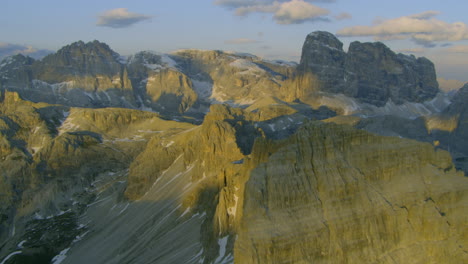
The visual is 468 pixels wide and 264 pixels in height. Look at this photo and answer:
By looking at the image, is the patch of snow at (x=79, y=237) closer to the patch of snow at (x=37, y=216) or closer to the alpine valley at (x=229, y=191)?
the alpine valley at (x=229, y=191)

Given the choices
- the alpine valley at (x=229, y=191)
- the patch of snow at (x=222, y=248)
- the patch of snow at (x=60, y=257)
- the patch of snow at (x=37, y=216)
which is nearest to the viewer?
the alpine valley at (x=229, y=191)

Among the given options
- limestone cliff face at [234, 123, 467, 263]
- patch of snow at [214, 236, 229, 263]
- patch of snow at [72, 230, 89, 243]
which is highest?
limestone cliff face at [234, 123, 467, 263]

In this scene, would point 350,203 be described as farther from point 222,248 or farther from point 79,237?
point 79,237

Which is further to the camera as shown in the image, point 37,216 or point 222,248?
point 37,216

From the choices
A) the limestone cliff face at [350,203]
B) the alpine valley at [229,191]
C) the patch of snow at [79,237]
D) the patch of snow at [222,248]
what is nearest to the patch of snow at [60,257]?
the alpine valley at [229,191]

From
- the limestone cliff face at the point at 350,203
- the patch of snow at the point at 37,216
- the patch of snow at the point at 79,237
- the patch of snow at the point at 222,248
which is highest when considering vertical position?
the limestone cliff face at the point at 350,203

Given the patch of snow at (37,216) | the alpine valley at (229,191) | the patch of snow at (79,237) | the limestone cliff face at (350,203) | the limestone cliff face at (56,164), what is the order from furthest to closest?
the patch of snow at (37,216) → the limestone cliff face at (56,164) → the patch of snow at (79,237) → the alpine valley at (229,191) → the limestone cliff face at (350,203)

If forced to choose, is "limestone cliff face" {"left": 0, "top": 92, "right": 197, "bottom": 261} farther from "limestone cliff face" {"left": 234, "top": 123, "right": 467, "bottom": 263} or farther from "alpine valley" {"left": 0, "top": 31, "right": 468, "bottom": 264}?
"limestone cliff face" {"left": 234, "top": 123, "right": 467, "bottom": 263}

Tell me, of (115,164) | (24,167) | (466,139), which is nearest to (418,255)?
(115,164)

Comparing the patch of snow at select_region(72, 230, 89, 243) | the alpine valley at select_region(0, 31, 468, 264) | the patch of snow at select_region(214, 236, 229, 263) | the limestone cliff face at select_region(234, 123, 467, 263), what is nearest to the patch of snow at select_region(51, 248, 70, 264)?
the alpine valley at select_region(0, 31, 468, 264)

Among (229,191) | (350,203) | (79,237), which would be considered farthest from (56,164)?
(350,203)

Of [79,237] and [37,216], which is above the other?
[79,237]
